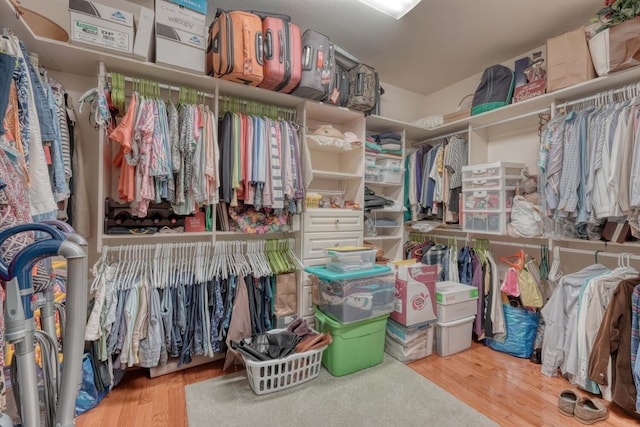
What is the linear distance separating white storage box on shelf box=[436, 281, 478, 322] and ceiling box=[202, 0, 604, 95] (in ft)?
7.25

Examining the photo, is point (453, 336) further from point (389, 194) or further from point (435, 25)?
point (435, 25)

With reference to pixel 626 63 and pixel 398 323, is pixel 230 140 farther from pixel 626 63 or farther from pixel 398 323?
pixel 626 63

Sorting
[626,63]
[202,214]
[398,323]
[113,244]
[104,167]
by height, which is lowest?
[398,323]

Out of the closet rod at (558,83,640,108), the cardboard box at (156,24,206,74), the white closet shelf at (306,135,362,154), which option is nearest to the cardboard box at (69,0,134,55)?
the cardboard box at (156,24,206,74)

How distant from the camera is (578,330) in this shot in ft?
6.42

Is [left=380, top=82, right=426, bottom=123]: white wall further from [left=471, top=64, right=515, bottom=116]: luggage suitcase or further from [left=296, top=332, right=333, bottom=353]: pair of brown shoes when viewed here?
[left=296, top=332, right=333, bottom=353]: pair of brown shoes

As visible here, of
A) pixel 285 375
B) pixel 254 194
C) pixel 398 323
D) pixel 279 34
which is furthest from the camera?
pixel 398 323

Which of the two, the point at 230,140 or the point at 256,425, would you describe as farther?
the point at 230,140

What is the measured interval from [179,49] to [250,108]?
0.62m

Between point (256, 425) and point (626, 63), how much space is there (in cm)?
314

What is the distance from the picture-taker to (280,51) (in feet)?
6.64

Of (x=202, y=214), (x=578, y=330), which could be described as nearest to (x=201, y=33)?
(x=202, y=214)

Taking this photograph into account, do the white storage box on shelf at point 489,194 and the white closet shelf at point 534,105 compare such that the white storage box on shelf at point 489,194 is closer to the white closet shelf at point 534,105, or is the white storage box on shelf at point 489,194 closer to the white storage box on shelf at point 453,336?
the white closet shelf at point 534,105

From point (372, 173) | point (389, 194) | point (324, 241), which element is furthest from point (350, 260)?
point (389, 194)
